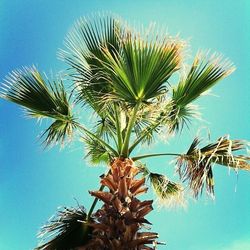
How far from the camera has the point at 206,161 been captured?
250 inches

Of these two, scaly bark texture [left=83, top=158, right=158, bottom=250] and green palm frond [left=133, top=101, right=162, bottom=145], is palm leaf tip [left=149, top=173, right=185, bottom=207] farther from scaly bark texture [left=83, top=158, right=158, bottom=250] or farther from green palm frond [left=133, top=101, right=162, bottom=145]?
scaly bark texture [left=83, top=158, right=158, bottom=250]

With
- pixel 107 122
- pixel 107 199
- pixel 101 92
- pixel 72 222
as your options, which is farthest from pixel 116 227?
pixel 107 122

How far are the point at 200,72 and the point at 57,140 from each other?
8.64 ft

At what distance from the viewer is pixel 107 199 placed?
5.55 metres

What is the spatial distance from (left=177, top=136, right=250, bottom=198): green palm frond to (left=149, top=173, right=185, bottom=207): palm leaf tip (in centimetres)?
115

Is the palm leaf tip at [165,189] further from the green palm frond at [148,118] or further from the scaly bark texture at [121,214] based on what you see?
the scaly bark texture at [121,214]

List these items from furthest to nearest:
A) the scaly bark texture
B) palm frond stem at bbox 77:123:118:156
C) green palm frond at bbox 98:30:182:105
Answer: palm frond stem at bbox 77:123:118:156, green palm frond at bbox 98:30:182:105, the scaly bark texture

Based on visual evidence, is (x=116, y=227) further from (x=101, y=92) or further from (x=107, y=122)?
(x=107, y=122)

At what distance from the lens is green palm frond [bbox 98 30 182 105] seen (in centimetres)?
593

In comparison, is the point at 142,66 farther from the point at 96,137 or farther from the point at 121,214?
the point at 121,214

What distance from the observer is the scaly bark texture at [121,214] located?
5082mm

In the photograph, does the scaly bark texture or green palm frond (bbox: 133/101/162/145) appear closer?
the scaly bark texture

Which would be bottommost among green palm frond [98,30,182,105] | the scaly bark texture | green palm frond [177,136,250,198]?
the scaly bark texture

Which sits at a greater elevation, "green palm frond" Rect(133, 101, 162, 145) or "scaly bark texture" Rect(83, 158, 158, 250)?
"green palm frond" Rect(133, 101, 162, 145)
